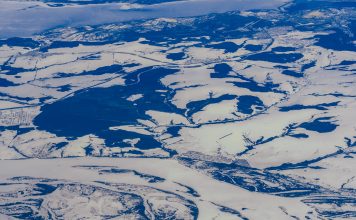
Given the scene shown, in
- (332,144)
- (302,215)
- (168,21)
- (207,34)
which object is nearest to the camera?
(302,215)

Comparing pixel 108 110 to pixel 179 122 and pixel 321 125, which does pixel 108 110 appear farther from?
pixel 321 125

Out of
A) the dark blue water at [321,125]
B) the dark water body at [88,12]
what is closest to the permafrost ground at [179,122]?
the dark blue water at [321,125]

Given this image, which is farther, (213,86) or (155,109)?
(213,86)

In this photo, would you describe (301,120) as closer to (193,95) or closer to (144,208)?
(193,95)

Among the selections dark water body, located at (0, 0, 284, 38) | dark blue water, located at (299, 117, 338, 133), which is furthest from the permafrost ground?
dark water body, located at (0, 0, 284, 38)

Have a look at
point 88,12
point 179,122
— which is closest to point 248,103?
point 179,122

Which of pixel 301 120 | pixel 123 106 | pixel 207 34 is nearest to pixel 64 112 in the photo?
pixel 123 106
